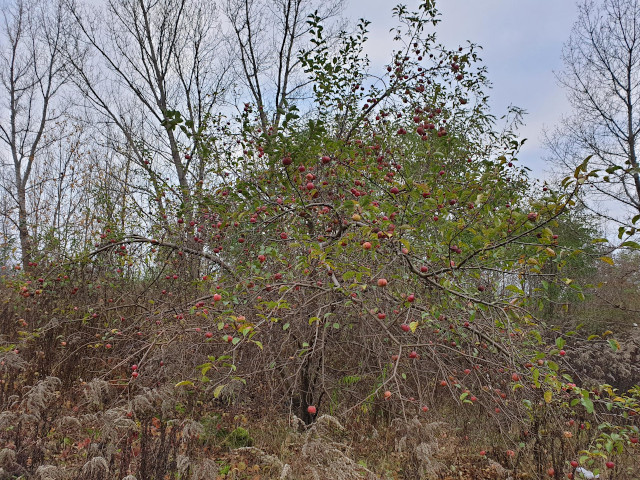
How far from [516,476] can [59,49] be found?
14.4 m

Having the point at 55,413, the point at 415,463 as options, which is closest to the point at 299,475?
the point at 415,463

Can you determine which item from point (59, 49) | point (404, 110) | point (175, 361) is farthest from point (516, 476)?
point (59, 49)

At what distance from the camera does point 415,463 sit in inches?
111

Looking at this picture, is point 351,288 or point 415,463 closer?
point 351,288

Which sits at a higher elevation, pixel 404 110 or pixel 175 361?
pixel 404 110

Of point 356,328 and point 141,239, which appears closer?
point 356,328

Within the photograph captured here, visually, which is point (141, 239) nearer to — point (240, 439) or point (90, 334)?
point (90, 334)

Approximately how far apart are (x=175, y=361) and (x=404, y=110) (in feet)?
12.4

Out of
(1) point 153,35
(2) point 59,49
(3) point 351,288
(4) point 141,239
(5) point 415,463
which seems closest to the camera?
(3) point 351,288

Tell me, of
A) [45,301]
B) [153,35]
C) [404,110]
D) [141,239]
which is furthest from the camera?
[153,35]

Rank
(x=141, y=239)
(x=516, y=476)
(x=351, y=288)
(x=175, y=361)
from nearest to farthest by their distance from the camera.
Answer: (x=351, y=288) → (x=516, y=476) → (x=175, y=361) → (x=141, y=239)

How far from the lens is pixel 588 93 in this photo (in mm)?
11508

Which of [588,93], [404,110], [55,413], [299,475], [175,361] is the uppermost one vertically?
[588,93]

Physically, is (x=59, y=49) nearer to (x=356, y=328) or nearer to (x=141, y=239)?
(x=141, y=239)
